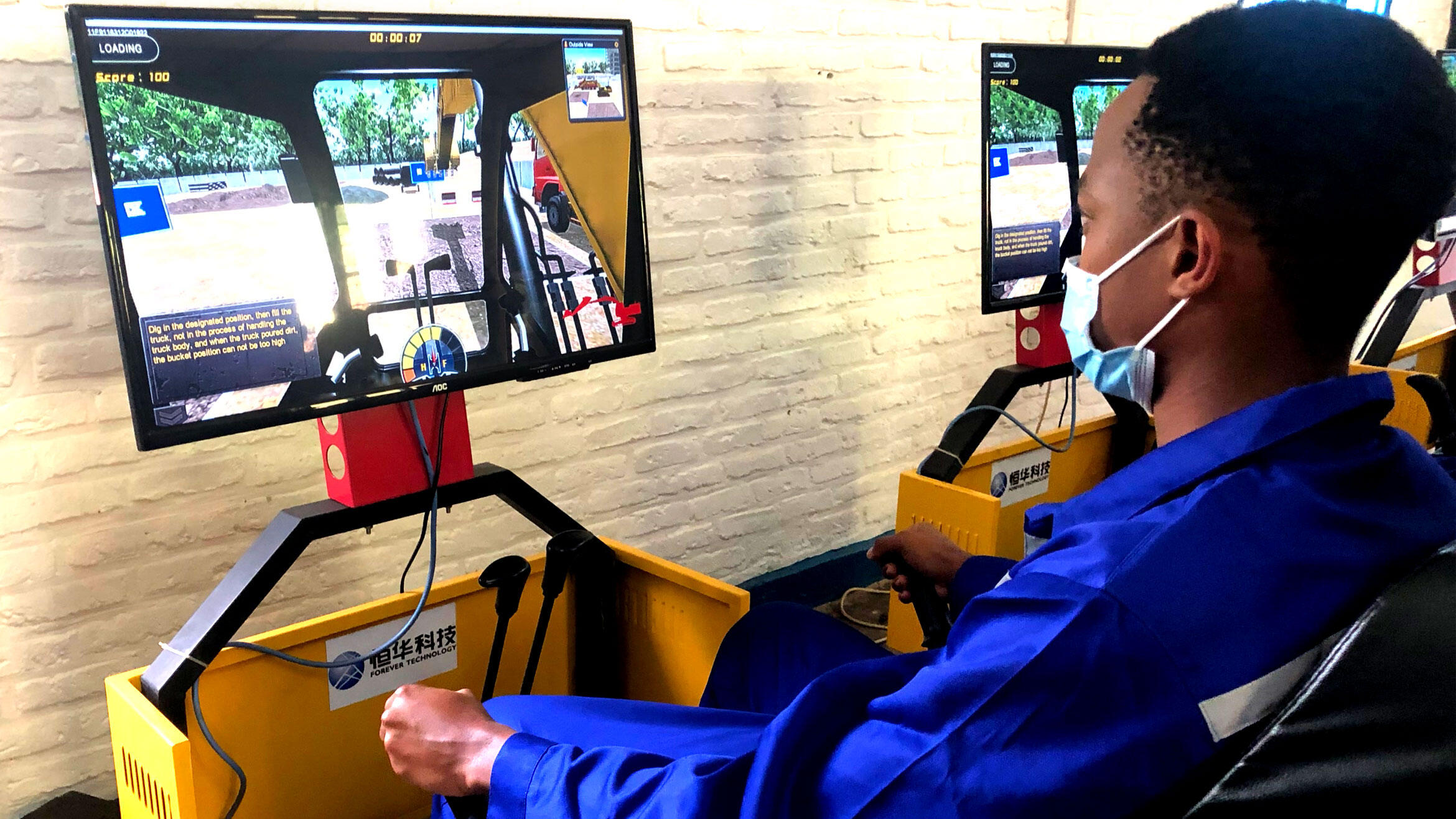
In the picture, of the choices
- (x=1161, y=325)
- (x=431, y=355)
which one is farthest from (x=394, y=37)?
(x=1161, y=325)

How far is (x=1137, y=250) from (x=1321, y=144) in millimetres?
185

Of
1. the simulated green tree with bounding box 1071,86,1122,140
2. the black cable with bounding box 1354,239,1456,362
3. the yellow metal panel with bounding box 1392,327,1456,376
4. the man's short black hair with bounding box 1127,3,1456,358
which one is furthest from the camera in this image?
the yellow metal panel with bounding box 1392,327,1456,376

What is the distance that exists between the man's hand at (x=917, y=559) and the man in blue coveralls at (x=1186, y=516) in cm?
45

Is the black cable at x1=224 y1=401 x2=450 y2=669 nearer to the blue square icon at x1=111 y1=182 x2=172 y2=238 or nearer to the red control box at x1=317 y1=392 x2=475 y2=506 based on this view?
the red control box at x1=317 y1=392 x2=475 y2=506

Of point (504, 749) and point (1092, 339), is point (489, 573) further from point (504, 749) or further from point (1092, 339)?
point (1092, 339)

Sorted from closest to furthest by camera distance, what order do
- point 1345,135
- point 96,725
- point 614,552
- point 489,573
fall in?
1. point 1345,135
2. point 489,573
3. point 614,552
4. point 96,725

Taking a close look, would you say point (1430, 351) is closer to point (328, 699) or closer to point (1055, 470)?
point (1055, 470)

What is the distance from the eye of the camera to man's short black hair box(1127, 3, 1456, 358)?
0.85m

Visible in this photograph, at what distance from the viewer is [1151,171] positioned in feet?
3.17

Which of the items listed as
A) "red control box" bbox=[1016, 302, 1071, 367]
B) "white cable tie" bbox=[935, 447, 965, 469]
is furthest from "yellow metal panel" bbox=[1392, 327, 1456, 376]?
"white cable tie" bbox=[935, 447, 965, 469]

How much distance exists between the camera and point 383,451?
1.38 m

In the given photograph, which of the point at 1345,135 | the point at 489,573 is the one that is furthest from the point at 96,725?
the point at 1345,135

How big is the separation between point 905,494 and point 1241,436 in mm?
1131

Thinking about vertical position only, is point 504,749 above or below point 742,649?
above
